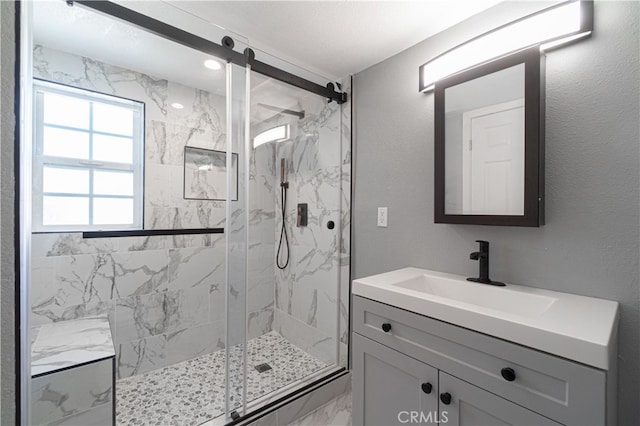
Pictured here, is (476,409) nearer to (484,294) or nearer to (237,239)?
(484,294)

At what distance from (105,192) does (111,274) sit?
57cm

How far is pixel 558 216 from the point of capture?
3.63ft

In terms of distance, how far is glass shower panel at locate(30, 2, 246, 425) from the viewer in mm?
1482

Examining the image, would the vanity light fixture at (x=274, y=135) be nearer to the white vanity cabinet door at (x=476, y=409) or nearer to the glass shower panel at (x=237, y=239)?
the glass shower panel at (x=237, y=239)

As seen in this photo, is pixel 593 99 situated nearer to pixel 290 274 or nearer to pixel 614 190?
pixel 614 190

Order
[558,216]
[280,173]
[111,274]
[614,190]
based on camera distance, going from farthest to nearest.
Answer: [280,173] < [111,274] < [558,216] < [614,190]

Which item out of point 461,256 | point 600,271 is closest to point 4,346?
point 461,256

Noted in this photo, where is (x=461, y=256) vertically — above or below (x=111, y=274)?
above

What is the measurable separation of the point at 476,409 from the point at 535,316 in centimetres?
38

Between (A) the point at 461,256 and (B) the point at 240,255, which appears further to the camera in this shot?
(B) the point at 240,255

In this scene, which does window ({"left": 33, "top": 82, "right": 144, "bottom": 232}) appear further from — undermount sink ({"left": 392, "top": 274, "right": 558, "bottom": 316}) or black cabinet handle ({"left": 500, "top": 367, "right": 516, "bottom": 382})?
black cabinet handle ({"left": 500, "top": 367, "right": 516, "bottom": 382})

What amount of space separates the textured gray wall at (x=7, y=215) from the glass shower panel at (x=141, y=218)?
0.97 metres

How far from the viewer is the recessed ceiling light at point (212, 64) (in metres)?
1.61

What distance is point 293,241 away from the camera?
7.45 ft
